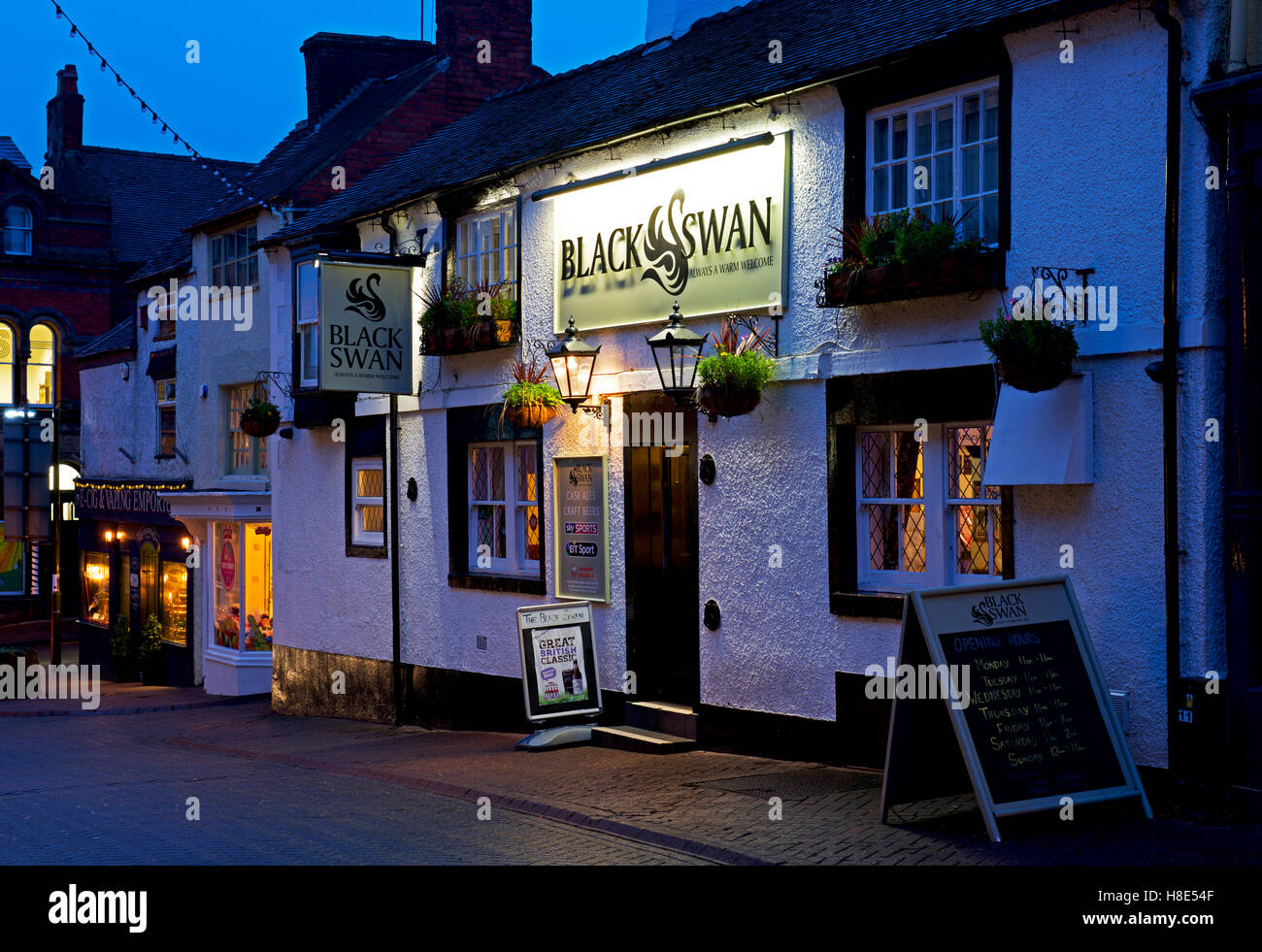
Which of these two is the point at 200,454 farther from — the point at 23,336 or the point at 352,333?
the point at 23,336

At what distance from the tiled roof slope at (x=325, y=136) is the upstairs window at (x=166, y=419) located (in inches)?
156

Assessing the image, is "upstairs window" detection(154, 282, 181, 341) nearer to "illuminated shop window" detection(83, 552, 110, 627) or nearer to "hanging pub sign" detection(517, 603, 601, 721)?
"illuminated shop window" detection(83, 552, 110, 627)

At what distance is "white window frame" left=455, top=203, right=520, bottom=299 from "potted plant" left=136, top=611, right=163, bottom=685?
14.2 meters

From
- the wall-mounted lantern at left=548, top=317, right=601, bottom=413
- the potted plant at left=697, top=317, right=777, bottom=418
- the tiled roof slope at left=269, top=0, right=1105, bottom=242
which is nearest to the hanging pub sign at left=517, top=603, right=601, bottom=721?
the wall-mounted lantern at left=548, top=317, right=601, bottom=413

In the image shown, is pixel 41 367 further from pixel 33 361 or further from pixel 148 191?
pixel 148 191

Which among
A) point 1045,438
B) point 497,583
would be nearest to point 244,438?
point 497,583

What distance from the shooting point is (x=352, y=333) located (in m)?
15.4

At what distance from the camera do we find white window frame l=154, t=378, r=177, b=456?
2599cm

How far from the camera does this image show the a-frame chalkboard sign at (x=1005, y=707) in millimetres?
8156

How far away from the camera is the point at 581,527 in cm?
1362

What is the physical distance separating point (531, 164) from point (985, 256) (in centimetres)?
595

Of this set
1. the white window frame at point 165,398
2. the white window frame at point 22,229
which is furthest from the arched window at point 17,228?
the white window frame at point 165,398

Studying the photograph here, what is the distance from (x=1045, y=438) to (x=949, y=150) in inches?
93.8
